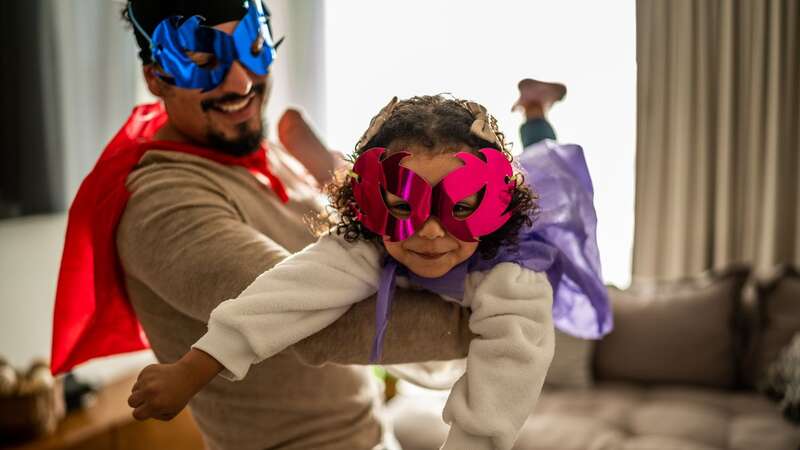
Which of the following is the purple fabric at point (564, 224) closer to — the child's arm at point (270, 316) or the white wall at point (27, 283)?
the child's arm at point (270, 316)

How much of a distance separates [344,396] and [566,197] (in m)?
0.43

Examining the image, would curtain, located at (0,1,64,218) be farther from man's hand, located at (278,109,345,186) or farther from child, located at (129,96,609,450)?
child, located at (129,96,609,450)

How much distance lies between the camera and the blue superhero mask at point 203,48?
3.11 ft

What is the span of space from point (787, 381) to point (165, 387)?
7.18ft

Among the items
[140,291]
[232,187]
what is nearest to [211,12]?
[232,187]

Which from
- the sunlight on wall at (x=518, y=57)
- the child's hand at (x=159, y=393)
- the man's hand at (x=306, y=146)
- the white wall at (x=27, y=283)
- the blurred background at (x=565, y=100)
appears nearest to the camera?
the child's hand at (x=159, y=393)

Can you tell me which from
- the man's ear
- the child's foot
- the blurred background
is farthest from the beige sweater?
the blurred background

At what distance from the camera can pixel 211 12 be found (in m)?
0.95

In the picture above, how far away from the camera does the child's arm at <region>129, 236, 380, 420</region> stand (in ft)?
2.05

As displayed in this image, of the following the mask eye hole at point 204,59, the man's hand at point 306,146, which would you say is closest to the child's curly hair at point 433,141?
the mask eye hole at point 204,59

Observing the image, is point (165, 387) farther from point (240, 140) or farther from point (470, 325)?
point (240, 140)

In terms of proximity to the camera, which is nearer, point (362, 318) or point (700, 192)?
point (362, 318)

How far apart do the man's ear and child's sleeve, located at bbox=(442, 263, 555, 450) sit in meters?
0.58

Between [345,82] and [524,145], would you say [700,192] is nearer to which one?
[345,82]
